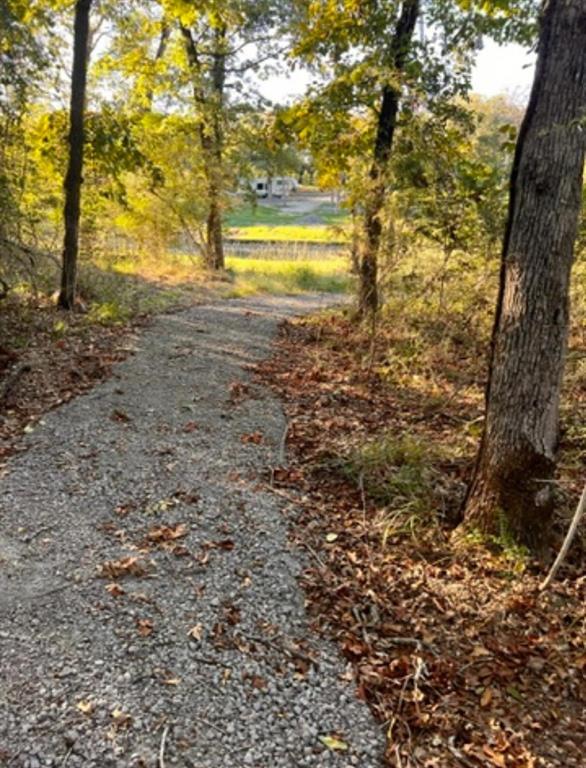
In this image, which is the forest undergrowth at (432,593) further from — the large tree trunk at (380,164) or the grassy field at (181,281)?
the grassy field at (181,281)

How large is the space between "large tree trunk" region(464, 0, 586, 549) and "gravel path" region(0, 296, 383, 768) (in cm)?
121

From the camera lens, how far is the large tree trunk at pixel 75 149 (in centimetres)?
617

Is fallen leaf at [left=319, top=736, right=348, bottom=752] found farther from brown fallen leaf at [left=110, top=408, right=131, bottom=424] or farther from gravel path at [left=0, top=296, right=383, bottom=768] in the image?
brown fallen leaf at [left=110, top=408, right=131, bottom=424]

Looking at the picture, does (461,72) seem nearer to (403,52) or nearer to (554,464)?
(403,52)

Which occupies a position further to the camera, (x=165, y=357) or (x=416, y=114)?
(x=416, y=114)

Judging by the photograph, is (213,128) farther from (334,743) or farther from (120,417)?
(334,743)

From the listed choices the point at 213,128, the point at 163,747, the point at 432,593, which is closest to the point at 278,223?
the point at 213,128

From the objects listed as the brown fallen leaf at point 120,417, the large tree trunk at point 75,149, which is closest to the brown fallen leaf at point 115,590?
the brown fallen leaf at point 120,417

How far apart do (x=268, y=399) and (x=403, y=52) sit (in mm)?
4544

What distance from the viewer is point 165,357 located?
20.4ft

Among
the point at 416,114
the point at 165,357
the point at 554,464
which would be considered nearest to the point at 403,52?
the point at 416,114

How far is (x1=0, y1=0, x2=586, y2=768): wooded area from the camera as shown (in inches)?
102

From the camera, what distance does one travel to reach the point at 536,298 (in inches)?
106

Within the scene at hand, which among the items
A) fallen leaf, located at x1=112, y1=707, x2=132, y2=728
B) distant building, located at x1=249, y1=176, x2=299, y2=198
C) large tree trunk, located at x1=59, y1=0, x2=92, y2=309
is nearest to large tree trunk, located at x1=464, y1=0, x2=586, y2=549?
fallen leaf, located at x1=112, y1=707, x2=132, y2=728
